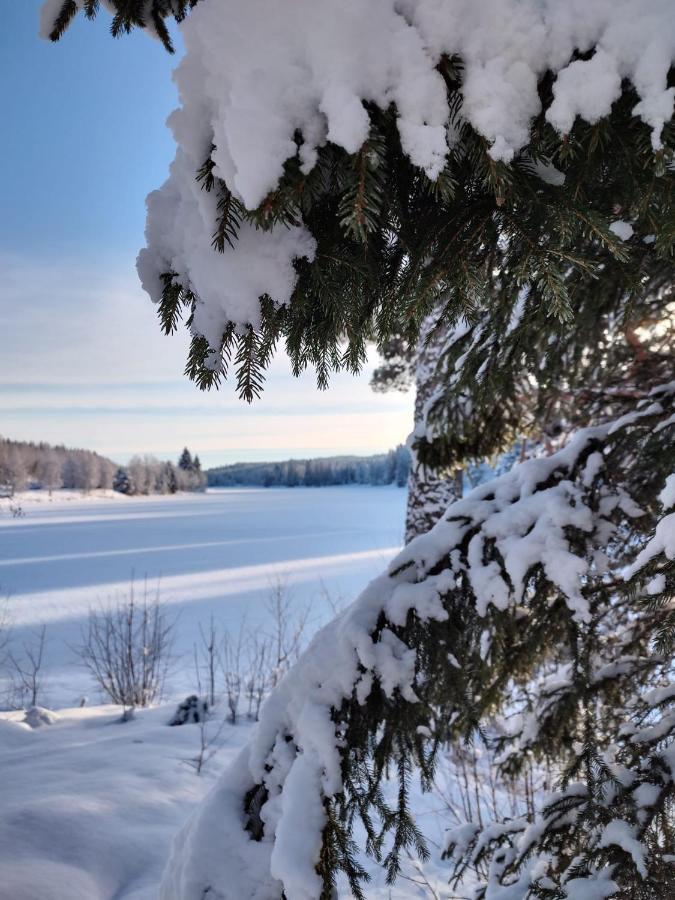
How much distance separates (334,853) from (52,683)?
28.8 feet

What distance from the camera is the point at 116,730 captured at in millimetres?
5129

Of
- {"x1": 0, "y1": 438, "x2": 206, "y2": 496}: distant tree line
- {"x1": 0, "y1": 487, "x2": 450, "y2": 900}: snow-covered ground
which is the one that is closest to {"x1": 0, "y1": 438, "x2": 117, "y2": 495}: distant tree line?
{"x1": 0, "y1": 438, "x2": 206, "y2": 496}: distant tree line

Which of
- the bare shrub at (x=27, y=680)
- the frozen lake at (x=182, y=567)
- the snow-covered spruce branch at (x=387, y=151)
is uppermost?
the snow-covered spruce branch at (x=387, y=151)

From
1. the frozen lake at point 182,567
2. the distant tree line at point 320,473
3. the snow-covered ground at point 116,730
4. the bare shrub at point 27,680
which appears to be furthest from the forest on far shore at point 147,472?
the bare shrub at point 27,680

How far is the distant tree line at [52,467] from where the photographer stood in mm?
60203

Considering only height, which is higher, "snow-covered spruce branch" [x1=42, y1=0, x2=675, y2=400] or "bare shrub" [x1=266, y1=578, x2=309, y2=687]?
"snow-covered spruce branch" [x1=42, y1=0, x2=675, y2=400]

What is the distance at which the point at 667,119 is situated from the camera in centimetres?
69

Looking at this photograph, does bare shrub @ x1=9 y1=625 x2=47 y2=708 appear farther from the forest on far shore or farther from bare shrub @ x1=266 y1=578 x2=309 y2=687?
the forest on far shore

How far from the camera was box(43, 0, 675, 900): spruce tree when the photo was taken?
729 millimetres

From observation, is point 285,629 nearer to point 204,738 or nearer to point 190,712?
point 190,712

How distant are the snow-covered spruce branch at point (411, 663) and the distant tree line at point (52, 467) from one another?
222 feet

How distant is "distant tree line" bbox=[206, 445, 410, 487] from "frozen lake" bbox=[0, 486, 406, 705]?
42.1m

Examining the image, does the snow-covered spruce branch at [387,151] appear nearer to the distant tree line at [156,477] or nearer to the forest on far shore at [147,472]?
the forest on far shore at [147,472]

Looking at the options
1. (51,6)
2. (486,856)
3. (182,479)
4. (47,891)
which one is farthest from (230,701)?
(182,479)
